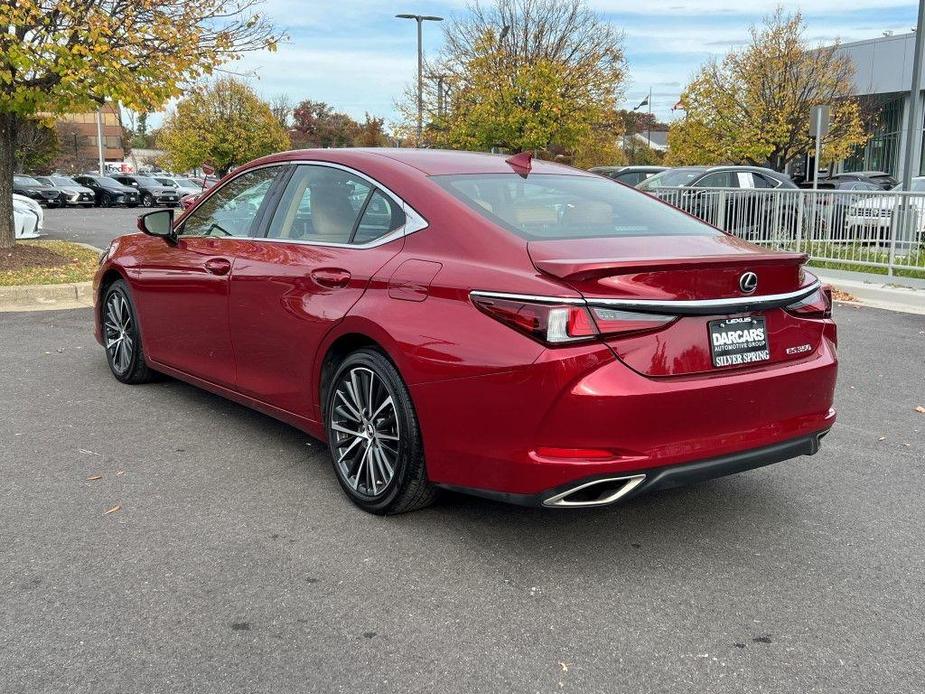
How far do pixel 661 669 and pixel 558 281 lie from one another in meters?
1.33

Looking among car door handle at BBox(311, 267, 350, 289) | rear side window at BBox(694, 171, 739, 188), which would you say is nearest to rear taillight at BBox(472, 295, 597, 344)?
car door handle at BBox(311, 267, 350, 289)

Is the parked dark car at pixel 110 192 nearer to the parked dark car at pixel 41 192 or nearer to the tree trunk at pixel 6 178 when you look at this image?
the parked dark car at pixel 41 192

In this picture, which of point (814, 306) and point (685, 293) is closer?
point (685, 293)

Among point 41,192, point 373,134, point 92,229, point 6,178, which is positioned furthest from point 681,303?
point 373,134

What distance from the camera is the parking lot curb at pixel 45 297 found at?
9.73 m

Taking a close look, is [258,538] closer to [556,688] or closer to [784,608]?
[556,688]

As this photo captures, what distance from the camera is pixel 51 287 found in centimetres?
1002

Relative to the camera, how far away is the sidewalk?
35.4ft

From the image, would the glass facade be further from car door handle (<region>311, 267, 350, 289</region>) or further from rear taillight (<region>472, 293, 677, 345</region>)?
rear taillight (<region>472, 293, 677, 345</region>)

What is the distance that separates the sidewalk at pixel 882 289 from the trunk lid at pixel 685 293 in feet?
25.4

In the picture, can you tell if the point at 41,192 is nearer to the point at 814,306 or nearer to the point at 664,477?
the point at 814,306

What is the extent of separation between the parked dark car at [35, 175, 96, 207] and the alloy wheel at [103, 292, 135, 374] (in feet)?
119

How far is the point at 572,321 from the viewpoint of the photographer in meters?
3.16

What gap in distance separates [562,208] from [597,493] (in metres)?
1.35
